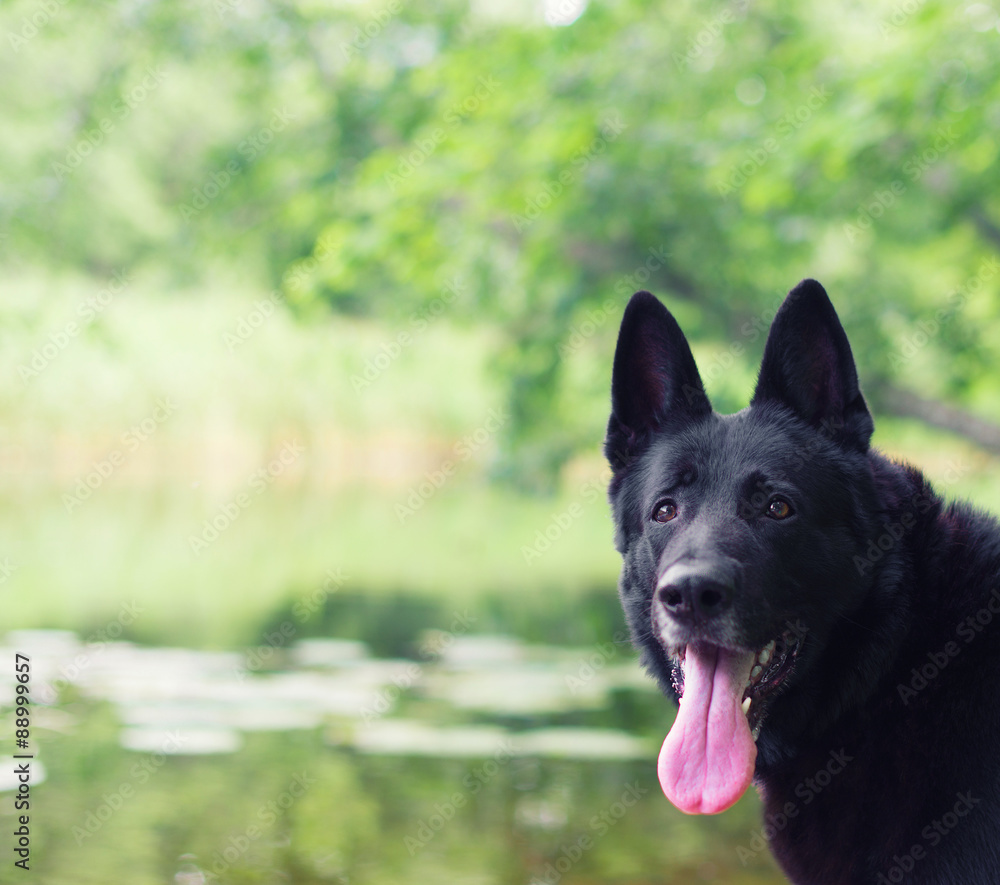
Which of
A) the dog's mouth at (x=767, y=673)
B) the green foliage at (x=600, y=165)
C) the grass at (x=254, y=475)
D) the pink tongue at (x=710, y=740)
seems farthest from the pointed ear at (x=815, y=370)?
the grass at (x=254, y=475)

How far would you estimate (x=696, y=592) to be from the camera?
2199 millimetres

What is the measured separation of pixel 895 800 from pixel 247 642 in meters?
5.72

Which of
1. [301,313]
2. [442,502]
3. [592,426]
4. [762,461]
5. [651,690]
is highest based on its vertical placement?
[762,461]

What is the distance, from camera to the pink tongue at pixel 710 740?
2270 mm

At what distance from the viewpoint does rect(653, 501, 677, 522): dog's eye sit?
2543mm

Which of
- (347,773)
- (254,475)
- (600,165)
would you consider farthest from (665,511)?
(254,475)

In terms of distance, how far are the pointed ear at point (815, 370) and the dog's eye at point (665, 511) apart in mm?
379

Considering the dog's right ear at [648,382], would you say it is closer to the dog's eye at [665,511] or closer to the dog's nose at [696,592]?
the dog's eye at [665,511]

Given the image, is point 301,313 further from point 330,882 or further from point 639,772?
point 330,882

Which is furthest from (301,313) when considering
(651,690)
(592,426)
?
(651,690)

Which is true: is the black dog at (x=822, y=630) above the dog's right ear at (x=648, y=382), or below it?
below

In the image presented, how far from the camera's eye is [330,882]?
382 cm

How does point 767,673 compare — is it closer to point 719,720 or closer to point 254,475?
point 719,720

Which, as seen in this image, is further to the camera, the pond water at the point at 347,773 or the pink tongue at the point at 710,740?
the pond water at the point at 347,773
